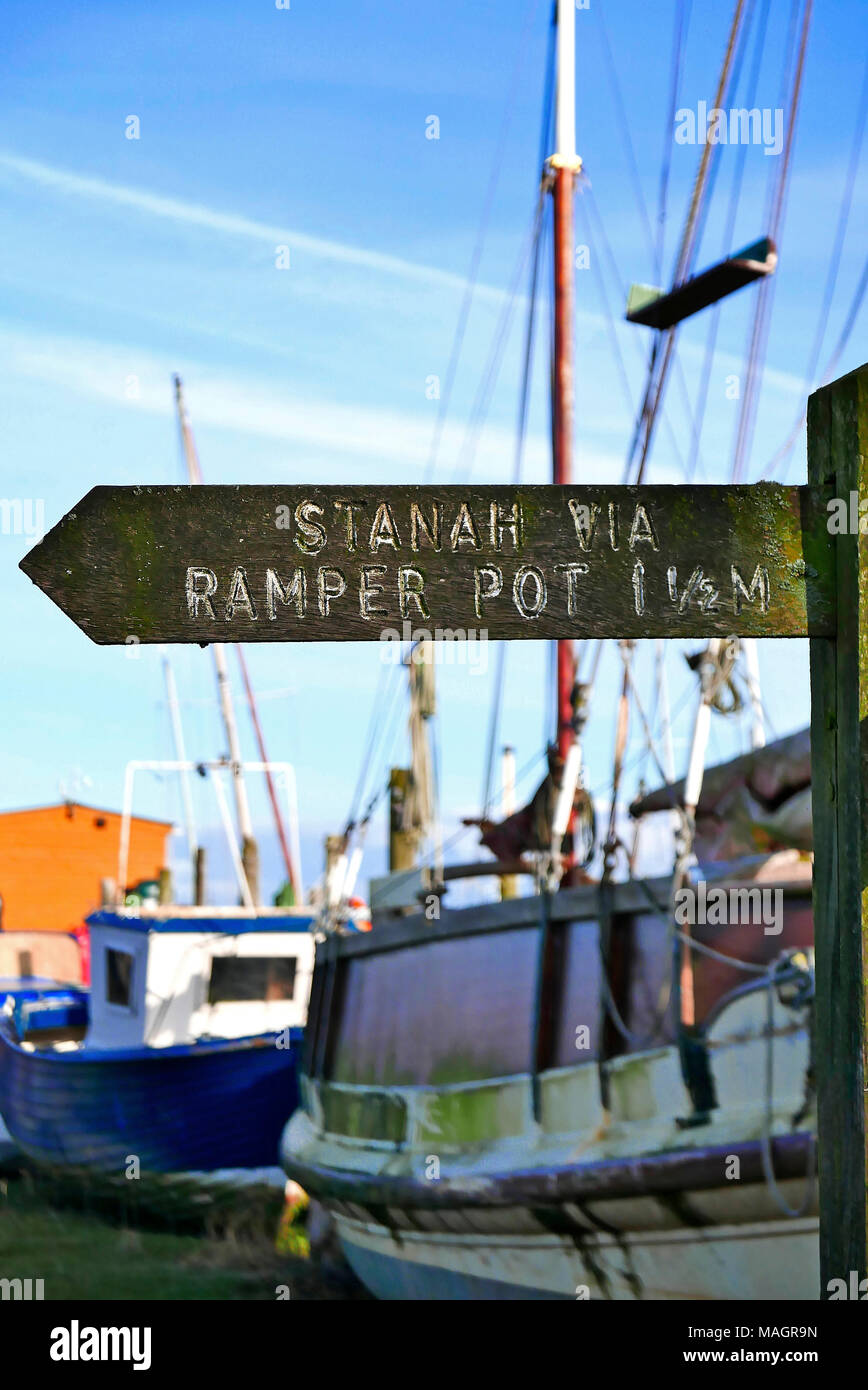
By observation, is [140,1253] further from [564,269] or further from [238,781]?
[564,269]

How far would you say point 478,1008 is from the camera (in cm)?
865

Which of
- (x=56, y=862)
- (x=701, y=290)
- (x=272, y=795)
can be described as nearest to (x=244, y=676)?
(x=272, y=795)

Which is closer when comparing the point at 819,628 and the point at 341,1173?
the point at 819,628

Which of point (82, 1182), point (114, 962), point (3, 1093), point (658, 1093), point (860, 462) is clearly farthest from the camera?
point (3, 1093)

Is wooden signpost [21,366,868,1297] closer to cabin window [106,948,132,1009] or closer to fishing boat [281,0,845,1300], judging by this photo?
fishing boat [281,0,845,1300]

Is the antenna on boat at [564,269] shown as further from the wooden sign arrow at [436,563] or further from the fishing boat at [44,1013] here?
the fishing boat at [44,1013]

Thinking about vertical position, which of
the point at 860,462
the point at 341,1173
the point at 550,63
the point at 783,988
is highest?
the point at 550,63

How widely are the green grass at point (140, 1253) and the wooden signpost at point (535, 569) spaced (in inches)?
410

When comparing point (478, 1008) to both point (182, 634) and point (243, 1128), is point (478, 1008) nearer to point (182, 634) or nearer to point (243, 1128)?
point (182, 634)

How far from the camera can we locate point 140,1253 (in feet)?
49.2

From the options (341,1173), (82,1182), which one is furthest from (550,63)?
(82,1182)

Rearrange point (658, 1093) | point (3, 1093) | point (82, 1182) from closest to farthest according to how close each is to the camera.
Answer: point (658, 1093) < point (82, 1182) < point (3, 1093)

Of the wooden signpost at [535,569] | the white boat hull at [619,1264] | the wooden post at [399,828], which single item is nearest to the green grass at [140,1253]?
the white boat hull at [619,1264]

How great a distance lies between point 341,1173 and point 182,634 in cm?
822
